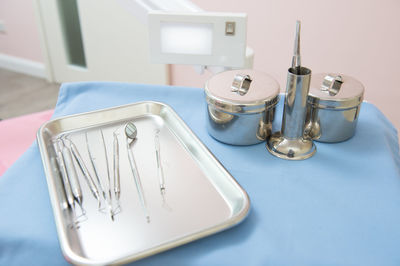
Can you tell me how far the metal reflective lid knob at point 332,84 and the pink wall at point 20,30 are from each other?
2.31m

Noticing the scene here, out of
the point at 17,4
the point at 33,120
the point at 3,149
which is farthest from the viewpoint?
the point at 17,4

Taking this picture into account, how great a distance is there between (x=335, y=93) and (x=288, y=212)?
0.23 m

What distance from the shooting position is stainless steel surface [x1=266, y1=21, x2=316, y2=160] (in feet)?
1.95

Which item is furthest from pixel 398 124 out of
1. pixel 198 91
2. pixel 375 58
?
pixel 198 91

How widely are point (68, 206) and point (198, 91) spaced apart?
1.36 ft

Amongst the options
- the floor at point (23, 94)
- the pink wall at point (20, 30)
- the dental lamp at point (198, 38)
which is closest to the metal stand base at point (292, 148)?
the dental lamp at point (198, 38)

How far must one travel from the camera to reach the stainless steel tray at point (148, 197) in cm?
48

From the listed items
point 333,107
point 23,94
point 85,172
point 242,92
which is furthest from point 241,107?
point 23,94

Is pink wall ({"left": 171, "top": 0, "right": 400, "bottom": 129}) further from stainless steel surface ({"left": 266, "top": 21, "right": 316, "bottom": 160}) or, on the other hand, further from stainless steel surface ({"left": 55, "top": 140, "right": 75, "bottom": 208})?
stainless steel surface ({"left": 55, "top": 140, "right": 75, "bottom": 208})

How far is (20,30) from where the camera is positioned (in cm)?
262

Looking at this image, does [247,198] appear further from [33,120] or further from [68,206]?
[33,120]

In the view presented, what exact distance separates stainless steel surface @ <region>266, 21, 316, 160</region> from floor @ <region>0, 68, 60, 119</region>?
1984mm

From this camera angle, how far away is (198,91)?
860mm

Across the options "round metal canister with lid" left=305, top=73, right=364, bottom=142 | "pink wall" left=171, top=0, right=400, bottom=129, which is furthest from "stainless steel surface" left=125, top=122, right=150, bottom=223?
"pink wall" left=171, top=0, right=400, bottom=129
